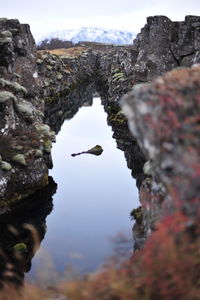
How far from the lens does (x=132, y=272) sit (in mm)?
8500

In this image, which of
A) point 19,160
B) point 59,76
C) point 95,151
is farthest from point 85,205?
point 59,76

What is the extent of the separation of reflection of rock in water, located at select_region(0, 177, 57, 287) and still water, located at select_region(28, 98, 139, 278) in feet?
1.45

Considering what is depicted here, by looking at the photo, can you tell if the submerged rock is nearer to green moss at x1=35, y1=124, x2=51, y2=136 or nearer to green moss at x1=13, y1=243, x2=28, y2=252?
green moss at x1=35, y1=124, x2=51, y2=136

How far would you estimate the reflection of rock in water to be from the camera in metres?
16.9

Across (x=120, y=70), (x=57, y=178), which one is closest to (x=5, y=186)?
(x=57, y=178)

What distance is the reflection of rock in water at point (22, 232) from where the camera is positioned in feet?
55.4

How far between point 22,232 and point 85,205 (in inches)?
243

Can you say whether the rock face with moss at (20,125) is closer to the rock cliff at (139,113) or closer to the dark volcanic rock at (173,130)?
the rock cliff at (139,113)

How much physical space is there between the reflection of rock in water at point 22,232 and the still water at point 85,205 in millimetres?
443

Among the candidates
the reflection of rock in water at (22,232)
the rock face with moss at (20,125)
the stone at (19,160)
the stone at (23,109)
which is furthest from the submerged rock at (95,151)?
the stone at (19,160)

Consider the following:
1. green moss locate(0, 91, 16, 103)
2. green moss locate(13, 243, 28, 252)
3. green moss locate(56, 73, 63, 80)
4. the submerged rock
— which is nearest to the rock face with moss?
green moss locate(0, 91, 16, 103)

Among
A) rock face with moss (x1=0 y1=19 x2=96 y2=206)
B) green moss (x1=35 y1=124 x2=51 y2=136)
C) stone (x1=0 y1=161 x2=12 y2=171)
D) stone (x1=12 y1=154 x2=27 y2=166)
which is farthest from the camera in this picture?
green moss (x1=35 y1=124 x2=51 y2=136)

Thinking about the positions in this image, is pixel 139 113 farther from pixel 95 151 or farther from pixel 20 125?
pixel 95 151

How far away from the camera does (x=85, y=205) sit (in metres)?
25.9
